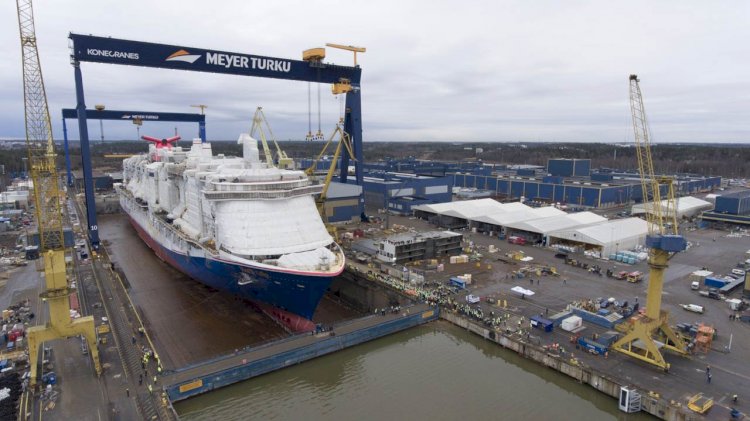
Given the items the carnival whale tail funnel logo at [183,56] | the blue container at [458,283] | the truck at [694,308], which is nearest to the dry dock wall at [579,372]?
the blue container at [458,283]

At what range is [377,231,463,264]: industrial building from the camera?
34906 mm

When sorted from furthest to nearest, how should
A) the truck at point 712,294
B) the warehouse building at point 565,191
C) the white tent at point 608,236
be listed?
the warehouse building at point 565,191 → the white tent at point 608,236 → the truck at point 712,294

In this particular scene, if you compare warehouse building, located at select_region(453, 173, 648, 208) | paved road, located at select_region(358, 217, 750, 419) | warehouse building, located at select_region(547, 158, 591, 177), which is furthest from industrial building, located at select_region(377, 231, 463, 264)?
warehouse building, located at select_region(547, 158, 591, 177)

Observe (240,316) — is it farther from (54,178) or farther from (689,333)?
(689,333)

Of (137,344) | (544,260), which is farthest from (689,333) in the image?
(137,344)

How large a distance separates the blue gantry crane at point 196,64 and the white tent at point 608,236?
25263 millimetres

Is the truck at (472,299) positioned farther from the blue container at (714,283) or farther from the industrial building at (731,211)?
the industrial building at (731,211)

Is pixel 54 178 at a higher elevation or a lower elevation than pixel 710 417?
higher

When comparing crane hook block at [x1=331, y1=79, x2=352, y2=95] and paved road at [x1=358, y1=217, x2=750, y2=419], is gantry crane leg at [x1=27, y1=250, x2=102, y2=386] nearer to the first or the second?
paved road at [x1=358, y1=217, x2=750, y2=419]

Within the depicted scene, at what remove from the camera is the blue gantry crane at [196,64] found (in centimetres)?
3366

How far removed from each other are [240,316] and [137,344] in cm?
599

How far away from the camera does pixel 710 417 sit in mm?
15844

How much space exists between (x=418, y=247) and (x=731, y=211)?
43230 mm

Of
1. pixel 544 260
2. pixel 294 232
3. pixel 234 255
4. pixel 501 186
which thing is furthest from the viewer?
pixel 501 186
